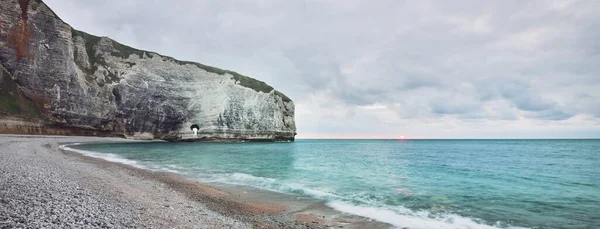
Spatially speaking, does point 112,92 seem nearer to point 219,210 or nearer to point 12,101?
point 12,101

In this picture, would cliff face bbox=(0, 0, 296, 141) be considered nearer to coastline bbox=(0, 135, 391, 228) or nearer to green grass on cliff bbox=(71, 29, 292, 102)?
green grass on cliff bbox=(71, 29, 292, 102)

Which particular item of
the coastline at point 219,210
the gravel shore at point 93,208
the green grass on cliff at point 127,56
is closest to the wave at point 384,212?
the coastline at point 219,210

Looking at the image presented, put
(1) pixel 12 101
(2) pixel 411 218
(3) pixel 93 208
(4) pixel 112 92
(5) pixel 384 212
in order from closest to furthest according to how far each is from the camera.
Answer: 1. (3) pixel 93 208
2. (2) pixel 411 218
3. (5) pixel 384 212
4. (1) pixel 12 101
5. (4) pixel 112 92

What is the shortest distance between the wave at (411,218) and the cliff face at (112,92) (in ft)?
202

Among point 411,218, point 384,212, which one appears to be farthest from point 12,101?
point 411,218

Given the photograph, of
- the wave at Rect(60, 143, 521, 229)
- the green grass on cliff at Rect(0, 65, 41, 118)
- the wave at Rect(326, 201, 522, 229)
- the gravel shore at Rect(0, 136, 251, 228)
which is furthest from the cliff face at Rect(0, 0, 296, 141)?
the wave at Rect(326, 201, 522, 229)

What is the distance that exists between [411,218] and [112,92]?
79180 mm

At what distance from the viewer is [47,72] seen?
58594 mm

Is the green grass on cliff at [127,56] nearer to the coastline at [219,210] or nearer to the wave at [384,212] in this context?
the coastline at [219,210]

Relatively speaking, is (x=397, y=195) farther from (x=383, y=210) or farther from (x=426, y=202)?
(x=383, y=210)

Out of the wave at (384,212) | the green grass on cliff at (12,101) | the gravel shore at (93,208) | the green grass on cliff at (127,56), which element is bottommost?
the wave at (384,212)

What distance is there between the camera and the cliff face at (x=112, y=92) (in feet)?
181

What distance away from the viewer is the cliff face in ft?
181

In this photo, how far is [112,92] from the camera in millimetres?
72500
